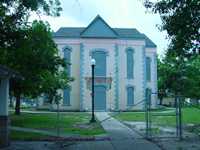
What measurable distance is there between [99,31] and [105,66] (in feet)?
14.1

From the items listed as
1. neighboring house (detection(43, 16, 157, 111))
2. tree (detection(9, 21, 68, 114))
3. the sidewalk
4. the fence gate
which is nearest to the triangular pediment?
neighboring house (detection(43, 16, 157, 111))

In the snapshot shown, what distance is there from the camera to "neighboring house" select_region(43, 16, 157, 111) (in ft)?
159

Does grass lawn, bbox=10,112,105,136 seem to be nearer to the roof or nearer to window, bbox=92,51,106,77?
window, bbox=92,51,106,77

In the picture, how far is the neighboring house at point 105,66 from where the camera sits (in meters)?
48.5

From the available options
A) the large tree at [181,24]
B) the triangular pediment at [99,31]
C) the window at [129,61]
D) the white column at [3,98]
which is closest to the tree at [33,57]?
the white column at [3,98]

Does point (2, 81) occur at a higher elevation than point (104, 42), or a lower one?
lower

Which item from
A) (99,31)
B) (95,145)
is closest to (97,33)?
(99,31)

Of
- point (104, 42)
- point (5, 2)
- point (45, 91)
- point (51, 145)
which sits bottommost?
point (51, 145)

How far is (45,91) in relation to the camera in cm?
3269

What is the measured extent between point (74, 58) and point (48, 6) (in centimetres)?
3412

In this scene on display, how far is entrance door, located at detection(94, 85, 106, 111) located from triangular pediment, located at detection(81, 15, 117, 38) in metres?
6.15

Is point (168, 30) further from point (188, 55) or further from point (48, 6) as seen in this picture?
point (48, 6)

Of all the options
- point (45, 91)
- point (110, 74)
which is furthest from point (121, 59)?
point (45, 91)

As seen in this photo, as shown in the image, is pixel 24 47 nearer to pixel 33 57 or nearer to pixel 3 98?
pixel 33 57
